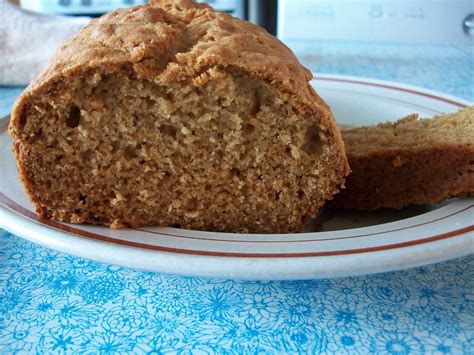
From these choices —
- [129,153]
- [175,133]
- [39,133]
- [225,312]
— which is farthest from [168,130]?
[225,312]

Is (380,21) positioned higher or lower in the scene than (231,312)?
lower

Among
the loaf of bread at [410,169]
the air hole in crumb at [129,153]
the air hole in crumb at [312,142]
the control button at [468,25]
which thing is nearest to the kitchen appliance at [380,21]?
the control button at [468,25]

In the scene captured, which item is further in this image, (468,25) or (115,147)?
(468,25)

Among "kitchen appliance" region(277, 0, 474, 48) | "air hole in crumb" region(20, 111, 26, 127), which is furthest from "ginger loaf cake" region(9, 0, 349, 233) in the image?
"kitchen appliance" region(277, 0, 474, 48)

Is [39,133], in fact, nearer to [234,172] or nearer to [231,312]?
[234,172]

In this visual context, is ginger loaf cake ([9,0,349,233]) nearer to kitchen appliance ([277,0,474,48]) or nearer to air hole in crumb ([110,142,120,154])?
air hole in crumb ([110,142,120,154])

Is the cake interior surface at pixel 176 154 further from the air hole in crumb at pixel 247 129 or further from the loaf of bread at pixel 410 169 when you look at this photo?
the loaf of bread at pixel 410 169
